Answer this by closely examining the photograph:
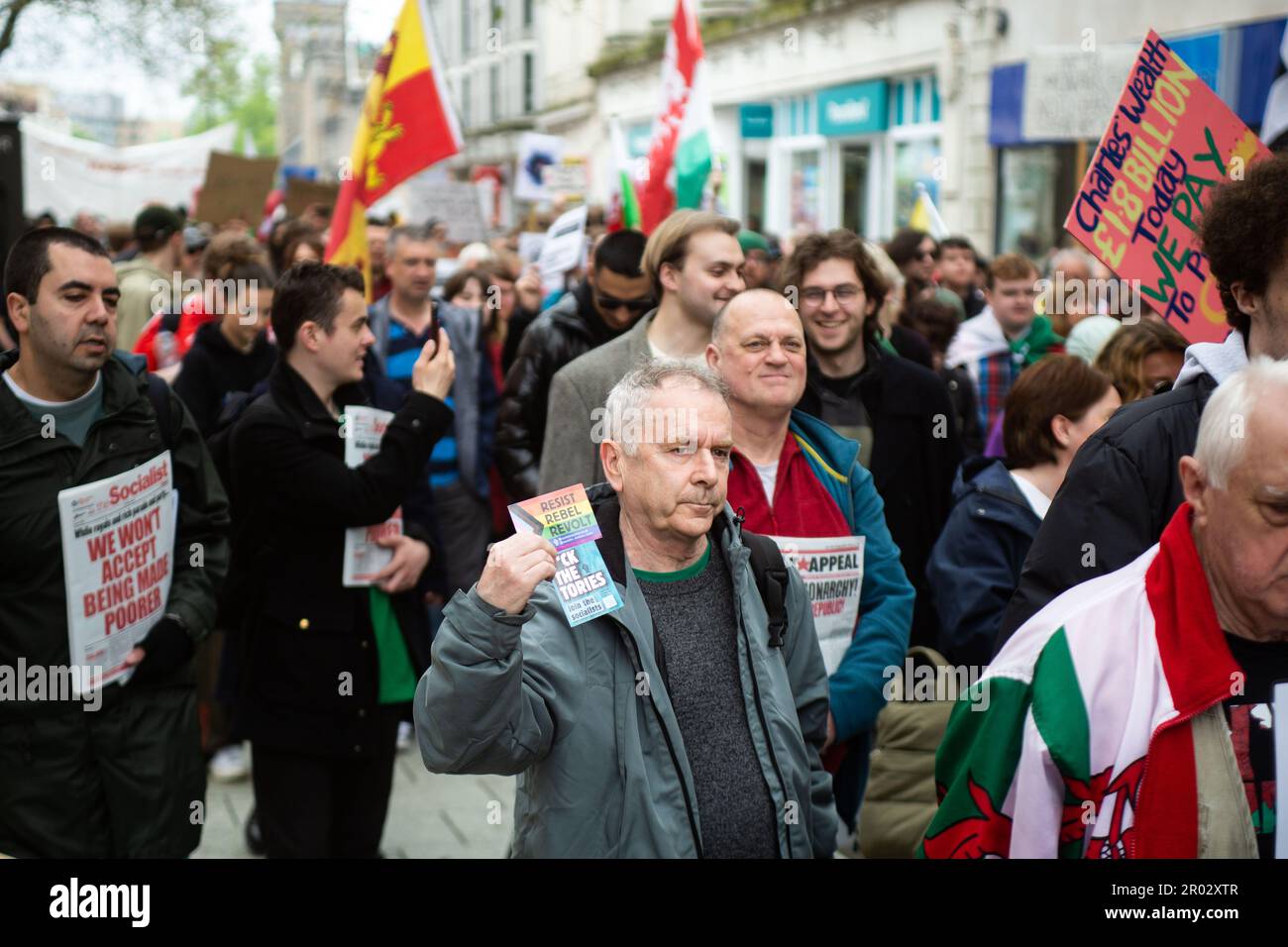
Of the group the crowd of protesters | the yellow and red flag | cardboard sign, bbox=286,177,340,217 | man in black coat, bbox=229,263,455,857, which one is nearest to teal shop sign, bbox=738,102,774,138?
cardboard sign, bbox=286,177,340,217

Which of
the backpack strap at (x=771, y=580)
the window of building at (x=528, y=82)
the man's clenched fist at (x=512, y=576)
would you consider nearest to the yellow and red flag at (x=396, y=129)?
the backpack strap at (x=771, y=580)

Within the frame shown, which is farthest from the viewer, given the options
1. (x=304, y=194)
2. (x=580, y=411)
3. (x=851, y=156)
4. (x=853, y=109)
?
(x=851, y=156)

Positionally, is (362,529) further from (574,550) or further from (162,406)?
(574,550)

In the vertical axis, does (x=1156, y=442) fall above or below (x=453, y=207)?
below

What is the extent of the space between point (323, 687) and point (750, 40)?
22.8 meters

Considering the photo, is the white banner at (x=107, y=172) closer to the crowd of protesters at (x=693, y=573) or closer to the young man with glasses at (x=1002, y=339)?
the crowd of protesters at (x=693, y=573)

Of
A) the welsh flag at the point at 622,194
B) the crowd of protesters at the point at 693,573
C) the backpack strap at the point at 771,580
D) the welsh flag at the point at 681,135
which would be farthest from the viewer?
the welsh flag at the point at 622,194

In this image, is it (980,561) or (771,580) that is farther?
(980,561)

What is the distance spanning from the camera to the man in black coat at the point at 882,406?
4.75 metres

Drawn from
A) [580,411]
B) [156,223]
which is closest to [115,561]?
[580,411]

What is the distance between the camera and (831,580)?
12.8 feet

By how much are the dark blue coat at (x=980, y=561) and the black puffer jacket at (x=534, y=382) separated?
5.64 feet

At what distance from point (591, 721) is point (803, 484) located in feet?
4.55
